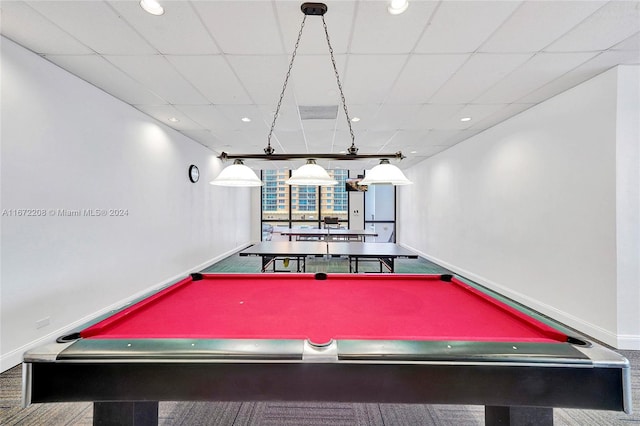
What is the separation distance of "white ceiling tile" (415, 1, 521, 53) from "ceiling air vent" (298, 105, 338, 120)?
150 centimetres

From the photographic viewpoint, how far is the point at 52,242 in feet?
8.32

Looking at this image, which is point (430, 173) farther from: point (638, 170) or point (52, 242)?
point (52, 242)

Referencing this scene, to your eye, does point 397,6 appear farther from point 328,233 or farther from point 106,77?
point 328,233

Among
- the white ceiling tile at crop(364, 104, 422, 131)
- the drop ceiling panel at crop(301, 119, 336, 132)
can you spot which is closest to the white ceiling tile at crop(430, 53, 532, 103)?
the white ceiling tile at crop(364, 104, 422, 131)

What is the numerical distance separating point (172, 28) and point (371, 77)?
1884 mm

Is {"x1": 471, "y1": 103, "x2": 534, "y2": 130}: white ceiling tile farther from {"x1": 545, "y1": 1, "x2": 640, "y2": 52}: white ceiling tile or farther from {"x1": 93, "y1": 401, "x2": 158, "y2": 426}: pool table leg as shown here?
{"x1": 93, "y1": 401, "x2": 158, "y2": 426}: pool table leg

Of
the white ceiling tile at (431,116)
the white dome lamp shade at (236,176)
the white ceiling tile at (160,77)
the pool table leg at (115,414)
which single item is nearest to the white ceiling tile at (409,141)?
the white ceiling tile at (431,116)

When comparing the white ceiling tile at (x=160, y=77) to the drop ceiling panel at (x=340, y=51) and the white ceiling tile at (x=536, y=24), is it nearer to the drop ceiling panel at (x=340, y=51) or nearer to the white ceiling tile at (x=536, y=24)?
the drop ceiling panel at (x=340, y=51)

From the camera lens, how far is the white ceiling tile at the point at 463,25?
1.80 m

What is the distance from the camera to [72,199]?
2.76 meters

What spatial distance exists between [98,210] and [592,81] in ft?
19.2

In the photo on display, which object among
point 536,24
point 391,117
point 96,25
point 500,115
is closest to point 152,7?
Result: point 96,25

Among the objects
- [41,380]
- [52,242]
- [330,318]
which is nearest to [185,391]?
[41,380]

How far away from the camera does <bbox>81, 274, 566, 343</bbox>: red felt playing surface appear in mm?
1219
